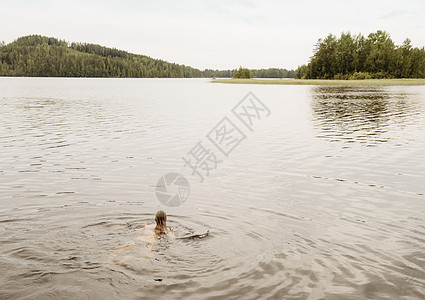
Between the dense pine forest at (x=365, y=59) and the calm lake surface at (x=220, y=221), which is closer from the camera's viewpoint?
the calm lake surface at (x=220, y=221)

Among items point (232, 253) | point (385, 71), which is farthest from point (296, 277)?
point (385, 71)

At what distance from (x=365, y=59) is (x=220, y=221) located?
17108cm

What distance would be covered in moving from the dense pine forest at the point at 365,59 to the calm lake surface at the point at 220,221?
14588 cm

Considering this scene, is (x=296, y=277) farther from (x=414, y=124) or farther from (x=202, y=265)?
(x=414, y=124)

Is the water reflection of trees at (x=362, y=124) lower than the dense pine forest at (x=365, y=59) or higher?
lower

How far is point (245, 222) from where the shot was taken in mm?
11852

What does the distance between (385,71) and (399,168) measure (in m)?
158

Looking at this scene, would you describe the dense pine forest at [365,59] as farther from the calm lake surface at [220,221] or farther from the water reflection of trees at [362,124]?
the calm lake surface at [220,221]

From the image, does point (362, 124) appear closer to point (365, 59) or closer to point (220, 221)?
point (220, 221)

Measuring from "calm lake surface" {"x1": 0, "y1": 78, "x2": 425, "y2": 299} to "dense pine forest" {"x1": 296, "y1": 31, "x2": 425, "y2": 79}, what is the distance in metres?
146

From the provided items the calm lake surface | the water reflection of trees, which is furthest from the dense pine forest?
the calm lake surface

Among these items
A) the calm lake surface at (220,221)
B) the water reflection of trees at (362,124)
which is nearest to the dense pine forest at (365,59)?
the water reflection of trees at (362,124)

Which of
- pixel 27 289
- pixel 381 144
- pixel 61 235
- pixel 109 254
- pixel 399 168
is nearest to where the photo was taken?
pixel 27 289

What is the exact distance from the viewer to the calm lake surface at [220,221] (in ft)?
26.7
